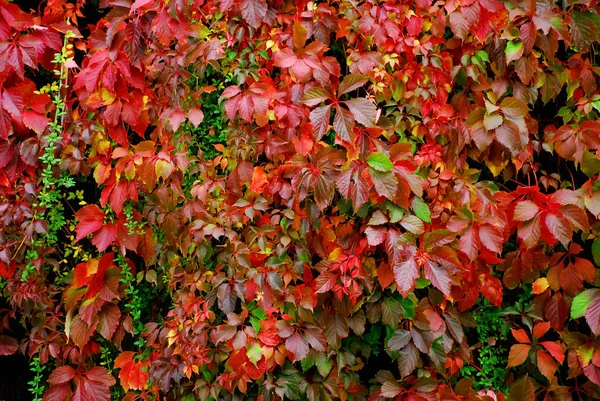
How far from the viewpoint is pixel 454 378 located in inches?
70.2

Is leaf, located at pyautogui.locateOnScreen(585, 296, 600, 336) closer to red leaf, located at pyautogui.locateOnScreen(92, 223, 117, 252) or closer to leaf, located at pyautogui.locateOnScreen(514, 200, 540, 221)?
leaf, located at pyautogui.locateOnScreen(514, 200, 540, 221)

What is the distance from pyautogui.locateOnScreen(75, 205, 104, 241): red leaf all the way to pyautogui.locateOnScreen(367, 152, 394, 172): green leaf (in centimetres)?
100

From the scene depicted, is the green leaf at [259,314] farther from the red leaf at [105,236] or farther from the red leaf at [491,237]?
the red leaf at [491,237]

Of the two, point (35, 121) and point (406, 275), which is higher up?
point (35, 121)

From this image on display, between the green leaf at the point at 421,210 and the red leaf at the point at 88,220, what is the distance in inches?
42.9

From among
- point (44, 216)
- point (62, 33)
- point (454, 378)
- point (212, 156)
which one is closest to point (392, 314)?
point (454, 378)

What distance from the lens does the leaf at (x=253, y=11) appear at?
1659mm

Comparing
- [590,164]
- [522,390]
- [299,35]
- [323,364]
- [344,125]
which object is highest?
[299,35]

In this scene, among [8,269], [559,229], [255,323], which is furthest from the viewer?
[8,269]

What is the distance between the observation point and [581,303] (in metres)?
1.62

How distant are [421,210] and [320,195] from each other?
1.01ft

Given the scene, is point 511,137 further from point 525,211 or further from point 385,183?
point 385,183

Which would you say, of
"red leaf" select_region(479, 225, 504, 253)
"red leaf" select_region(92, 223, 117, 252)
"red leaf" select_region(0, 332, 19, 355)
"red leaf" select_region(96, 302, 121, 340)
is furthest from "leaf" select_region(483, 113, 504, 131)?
"red leaf" select_region(0, 332, 19, 355)

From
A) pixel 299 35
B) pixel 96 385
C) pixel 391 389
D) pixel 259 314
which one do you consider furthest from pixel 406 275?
pixel 96 385
